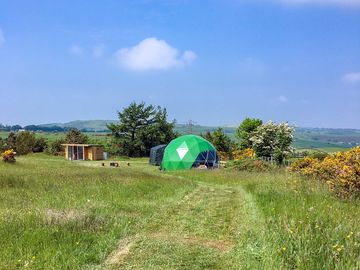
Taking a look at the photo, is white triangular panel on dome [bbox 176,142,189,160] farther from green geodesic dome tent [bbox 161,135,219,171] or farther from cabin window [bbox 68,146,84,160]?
cabin window [bbox 68,146,84,160]

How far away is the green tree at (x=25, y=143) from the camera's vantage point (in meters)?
56.7

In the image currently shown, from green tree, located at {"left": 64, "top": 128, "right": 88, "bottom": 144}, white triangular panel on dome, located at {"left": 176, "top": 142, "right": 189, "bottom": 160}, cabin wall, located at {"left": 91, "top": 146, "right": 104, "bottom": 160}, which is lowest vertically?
cabin wall, located at {"left": 91, "top": 146, "right": 104, "bottom": 160}

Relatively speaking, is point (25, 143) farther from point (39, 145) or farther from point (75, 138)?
point (75, 138)

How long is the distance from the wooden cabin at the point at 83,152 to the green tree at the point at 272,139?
21.3m

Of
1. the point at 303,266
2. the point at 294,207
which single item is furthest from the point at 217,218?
the point at 303,266

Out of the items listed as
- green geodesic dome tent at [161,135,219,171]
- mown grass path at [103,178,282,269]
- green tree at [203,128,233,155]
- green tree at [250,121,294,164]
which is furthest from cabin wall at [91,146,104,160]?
mown grass path at [103,178,282,269]

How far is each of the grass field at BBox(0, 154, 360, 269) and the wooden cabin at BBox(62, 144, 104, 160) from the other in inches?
1557

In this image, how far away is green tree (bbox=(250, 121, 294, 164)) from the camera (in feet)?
126

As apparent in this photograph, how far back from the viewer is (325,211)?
336 inches

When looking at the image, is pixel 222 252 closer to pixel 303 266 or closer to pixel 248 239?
pixel 248 239

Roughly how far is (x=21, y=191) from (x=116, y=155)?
45.7m

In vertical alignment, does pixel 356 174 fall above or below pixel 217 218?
above

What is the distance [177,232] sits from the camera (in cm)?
832

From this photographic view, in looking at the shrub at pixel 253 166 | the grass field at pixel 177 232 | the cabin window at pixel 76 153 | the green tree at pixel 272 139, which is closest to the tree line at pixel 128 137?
the cabin window at pixel 76 153
